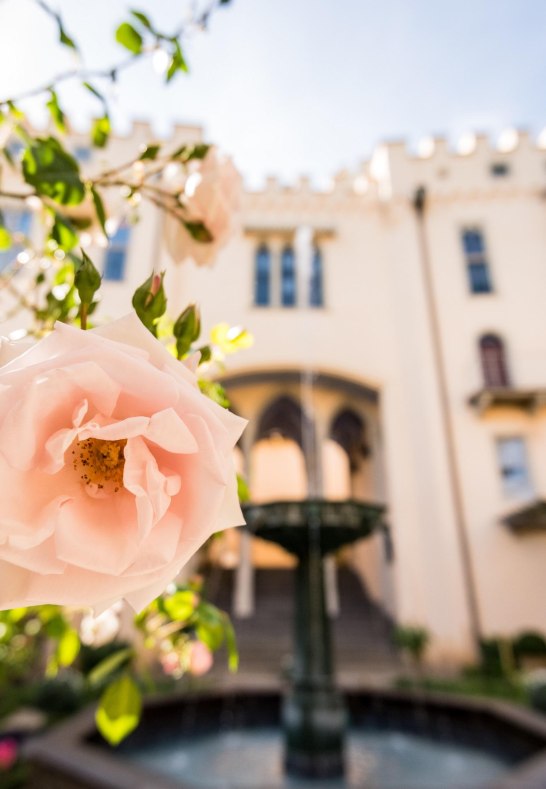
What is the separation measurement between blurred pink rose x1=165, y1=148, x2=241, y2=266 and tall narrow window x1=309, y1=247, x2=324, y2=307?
355 inches

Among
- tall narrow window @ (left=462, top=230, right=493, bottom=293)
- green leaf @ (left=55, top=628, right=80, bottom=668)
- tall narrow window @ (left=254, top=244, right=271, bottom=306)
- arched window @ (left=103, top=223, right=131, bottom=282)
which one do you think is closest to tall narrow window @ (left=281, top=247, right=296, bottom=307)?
tall narrow window @ (left=254, top=244, right=271, bottom=306)

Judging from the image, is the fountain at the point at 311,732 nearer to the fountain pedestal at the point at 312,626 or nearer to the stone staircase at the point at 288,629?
the fountain pedestal at the point at 312,626

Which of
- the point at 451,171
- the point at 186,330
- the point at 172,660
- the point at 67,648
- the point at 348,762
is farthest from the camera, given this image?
the point at 451,171

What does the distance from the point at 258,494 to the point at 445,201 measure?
9.23 metres

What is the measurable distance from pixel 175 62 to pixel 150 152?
0.45ft

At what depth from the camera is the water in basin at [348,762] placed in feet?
10.5

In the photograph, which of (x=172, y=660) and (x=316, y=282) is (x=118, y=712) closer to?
(x=172, y=660)

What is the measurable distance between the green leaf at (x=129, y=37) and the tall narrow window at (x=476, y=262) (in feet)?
32.3

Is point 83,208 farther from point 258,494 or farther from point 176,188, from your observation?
point 258,494

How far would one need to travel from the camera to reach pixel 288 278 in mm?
9891

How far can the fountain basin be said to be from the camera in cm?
245

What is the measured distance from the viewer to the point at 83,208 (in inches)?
36.1

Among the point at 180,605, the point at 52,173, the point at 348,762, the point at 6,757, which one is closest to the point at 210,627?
the point at 180,605

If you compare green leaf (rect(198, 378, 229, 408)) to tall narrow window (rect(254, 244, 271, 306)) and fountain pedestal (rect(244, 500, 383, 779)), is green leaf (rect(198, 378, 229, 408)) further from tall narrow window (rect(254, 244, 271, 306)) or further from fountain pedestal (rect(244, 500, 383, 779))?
tall narrow window (rect(254, 244, 271, 306))
